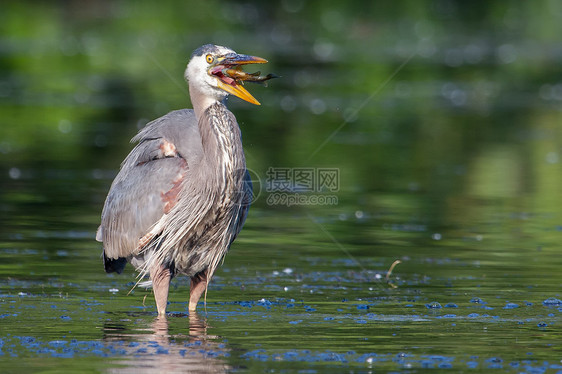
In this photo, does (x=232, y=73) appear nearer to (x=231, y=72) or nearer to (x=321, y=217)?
(x=231, y=72)

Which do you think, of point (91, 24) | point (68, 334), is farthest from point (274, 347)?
point (91, 24)

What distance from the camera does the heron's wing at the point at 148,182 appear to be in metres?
9.10

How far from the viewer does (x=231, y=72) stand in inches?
358

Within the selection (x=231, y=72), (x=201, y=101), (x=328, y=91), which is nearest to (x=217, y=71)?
(x=231, y=72)

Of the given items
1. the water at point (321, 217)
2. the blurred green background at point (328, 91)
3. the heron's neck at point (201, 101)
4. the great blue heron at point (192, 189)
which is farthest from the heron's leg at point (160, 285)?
the blurred green background at point (328, 91)

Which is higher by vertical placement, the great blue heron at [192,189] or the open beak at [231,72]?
the open beak at [231,72]

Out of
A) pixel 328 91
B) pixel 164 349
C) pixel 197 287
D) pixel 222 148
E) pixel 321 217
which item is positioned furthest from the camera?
pixel 328 91

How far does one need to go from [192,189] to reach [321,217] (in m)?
4.74

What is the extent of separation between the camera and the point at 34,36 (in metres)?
38.1

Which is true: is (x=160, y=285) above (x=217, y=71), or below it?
below

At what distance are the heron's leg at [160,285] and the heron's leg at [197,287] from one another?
25 centimetres

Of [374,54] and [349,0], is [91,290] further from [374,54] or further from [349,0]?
[349,0]

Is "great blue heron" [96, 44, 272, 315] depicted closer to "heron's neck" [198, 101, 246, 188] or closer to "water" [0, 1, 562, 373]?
"heron's neck" [198, 101, 246, 188]

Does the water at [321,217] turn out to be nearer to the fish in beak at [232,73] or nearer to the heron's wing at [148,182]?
the heron's wing at [148,182]
